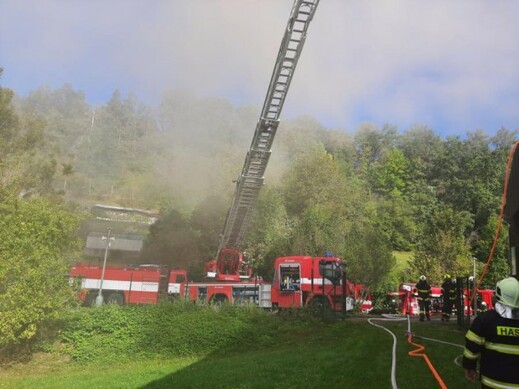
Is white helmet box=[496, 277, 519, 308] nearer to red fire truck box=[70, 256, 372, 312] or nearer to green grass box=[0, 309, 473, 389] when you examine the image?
green grass box=[0, 309, 473, 389]

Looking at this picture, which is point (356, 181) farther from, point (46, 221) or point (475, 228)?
point (46, 221)

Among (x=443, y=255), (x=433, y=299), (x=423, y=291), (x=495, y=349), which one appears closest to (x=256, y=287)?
(x=423, y=291)

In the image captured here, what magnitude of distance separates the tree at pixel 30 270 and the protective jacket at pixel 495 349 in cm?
1017

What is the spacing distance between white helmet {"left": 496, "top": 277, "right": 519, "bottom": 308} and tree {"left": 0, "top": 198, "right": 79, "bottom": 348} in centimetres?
1040

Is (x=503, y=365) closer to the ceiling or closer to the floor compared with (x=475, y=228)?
closer to the floor

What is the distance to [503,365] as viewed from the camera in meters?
3.59

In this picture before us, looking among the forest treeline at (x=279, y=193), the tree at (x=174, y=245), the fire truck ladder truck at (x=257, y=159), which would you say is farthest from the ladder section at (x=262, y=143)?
the tree at (x=174, y=245)

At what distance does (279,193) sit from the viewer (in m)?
37.7

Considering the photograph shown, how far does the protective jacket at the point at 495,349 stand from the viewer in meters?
3.55

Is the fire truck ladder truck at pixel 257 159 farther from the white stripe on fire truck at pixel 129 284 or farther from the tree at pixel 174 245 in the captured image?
the tree at pixel 174 245

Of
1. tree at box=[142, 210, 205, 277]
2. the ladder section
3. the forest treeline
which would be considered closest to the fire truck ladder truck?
the ladder section

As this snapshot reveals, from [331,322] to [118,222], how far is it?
4713cm

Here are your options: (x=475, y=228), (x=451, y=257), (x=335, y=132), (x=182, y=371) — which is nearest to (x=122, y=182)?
(x=335, y=132)

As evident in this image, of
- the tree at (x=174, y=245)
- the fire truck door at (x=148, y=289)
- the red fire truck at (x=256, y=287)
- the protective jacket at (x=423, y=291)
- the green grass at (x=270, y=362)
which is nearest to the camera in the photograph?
the green grass at (x=270, y=362)
